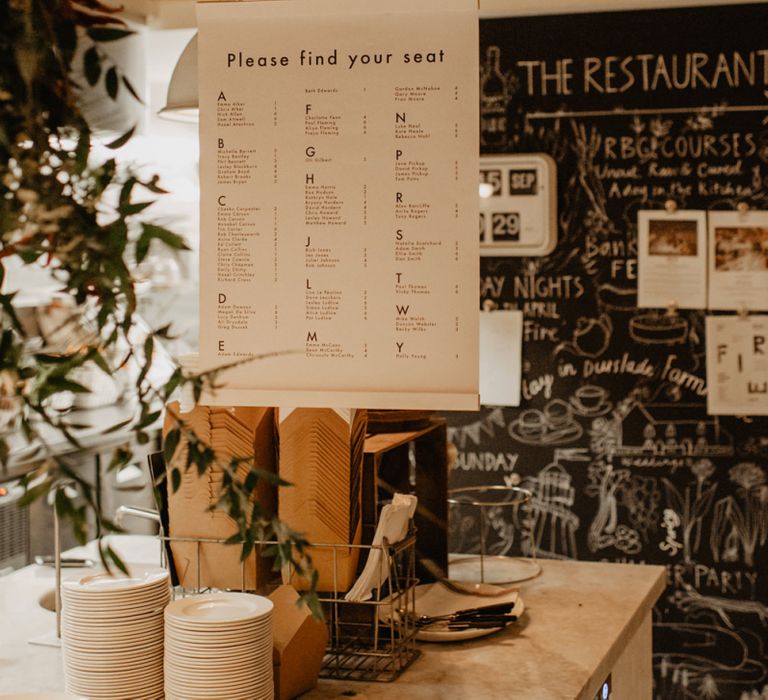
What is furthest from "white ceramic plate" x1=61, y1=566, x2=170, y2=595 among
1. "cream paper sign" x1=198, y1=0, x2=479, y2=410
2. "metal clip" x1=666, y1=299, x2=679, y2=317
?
"metal clip" x1=666, y1=299, x2=679, y2=317

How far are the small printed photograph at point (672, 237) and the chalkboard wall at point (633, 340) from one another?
74mm

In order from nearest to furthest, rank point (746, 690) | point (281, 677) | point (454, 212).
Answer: point (281, 677)
point (454, 212)
point (746, 690)

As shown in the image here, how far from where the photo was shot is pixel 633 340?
422 centimetres

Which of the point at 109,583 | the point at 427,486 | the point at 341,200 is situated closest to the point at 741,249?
the point at 427,486

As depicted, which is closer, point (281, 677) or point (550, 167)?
point (281, 677)

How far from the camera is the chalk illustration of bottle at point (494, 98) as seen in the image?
14.2 feet

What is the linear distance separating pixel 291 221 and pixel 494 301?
2511 millimetres

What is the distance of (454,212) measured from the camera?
1.88m

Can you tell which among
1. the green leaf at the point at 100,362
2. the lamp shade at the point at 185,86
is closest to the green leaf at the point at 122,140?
the green leaf at the point at 100,362

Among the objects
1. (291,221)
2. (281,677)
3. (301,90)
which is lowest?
(281,677)

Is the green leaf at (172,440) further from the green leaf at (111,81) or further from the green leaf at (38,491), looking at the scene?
the green leaf at (111,81)

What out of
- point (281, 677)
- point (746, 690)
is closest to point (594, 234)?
point (746, 690)

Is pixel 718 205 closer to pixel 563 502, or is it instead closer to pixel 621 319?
pixel 621 319

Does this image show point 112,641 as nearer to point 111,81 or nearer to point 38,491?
point 38,491
